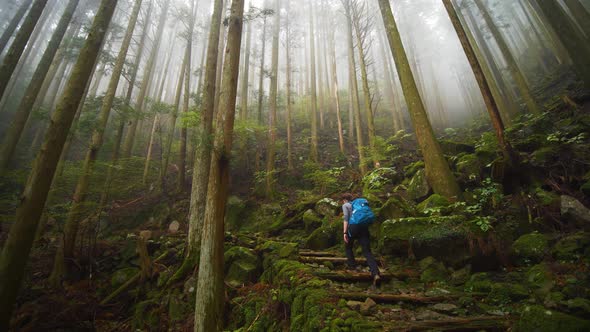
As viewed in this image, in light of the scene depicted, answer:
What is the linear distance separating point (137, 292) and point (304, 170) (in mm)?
8972

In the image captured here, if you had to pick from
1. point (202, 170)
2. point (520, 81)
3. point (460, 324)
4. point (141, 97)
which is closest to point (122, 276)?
point (202, 170)

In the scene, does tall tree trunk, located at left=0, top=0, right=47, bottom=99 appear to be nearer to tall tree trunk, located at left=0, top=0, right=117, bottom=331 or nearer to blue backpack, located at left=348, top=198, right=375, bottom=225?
tall tree trunk, located at left=0, top=0, right=117, bottom=331

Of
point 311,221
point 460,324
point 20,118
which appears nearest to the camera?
point 460,324

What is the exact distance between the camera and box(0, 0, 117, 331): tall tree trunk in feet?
11.6

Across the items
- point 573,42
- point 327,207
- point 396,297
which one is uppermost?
point 573,42

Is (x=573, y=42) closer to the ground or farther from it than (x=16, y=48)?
farther from it

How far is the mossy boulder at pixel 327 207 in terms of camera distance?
25.2 ft

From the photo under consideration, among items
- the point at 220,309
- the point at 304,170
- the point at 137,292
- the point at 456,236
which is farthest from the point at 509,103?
the point at 137,292

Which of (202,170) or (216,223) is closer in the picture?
(216,223)

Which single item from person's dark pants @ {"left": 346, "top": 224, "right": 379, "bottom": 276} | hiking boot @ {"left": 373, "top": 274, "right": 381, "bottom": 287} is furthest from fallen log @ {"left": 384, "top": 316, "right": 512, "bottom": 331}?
person's dark pants @ {"left": 346, "top": 224, "right": 379, "bottom": 276}

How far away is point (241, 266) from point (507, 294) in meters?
5.17

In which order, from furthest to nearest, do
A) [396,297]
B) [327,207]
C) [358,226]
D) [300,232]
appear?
[300,232], [327,207], [358,226], [396,297]

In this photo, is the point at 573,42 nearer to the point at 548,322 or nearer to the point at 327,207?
the point at 327,207

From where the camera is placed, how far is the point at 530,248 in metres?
4.06
